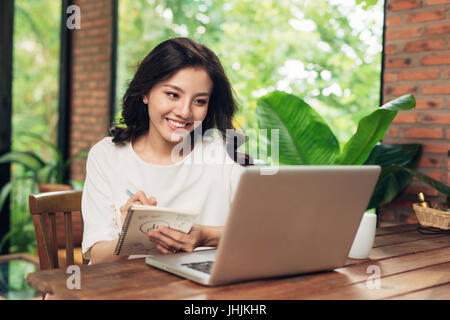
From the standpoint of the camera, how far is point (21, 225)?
4.13 metres

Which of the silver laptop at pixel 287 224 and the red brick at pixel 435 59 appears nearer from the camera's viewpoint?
the silver laptop at pixel 287 224

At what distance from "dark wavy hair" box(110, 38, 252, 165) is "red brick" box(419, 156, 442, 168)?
1128 millimetres

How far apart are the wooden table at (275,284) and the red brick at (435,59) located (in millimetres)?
1433

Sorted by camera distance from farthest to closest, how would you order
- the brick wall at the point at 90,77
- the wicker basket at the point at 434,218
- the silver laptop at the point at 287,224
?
1. the brick wall at the point at 90,77
2. the wicker basket at the point at 434,218
3. the silver laptop at the point at 287,224

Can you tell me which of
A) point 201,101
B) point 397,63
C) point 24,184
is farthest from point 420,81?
point 24,184

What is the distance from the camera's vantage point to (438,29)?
2.57 m

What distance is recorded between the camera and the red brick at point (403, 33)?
265cm

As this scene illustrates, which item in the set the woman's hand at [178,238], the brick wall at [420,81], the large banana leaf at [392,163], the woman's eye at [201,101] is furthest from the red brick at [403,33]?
the woman's hand at [178,238]

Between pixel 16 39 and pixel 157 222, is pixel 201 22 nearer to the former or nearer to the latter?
pixel 16 39

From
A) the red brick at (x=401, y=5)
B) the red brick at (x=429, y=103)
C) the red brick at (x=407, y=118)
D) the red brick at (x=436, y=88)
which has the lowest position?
the red brick at (x=407, y=118)

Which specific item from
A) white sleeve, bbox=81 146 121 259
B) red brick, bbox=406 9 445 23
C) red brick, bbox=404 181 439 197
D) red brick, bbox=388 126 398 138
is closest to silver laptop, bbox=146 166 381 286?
white sleeve, bbox=81 146 121 259

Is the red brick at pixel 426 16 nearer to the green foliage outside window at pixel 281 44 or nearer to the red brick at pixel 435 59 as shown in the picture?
the red brick at pixel 435 59

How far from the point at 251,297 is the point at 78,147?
4.10 metres

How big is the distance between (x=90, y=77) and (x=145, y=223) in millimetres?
3707
